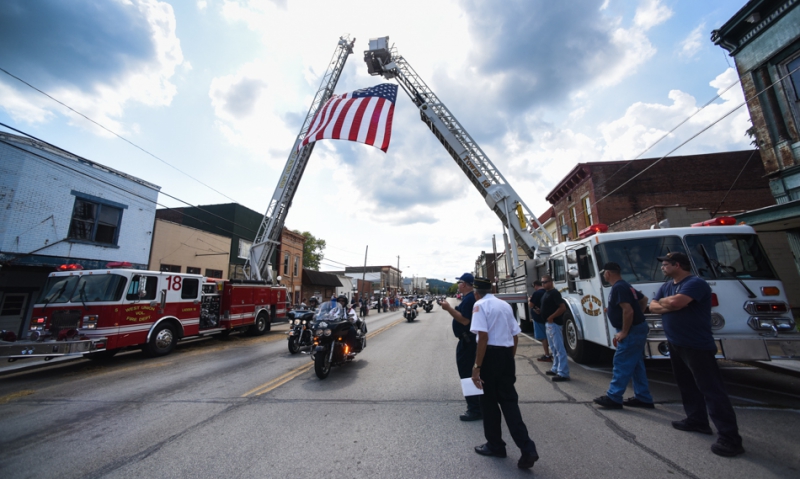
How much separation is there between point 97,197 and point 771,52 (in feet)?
80.9

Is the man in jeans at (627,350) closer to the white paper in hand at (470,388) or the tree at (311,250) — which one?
the white paper in hand at (470,388)

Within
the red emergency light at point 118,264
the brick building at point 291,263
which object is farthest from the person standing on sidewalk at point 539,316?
the brick building at point 291,263

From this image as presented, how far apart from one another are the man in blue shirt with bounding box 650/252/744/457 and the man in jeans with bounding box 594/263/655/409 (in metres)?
0.48

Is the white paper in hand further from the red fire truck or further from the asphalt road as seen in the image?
the red fire truck

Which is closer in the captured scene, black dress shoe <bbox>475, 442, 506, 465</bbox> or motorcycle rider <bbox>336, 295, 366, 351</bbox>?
black dress shoe <bbox>475, 442, 506, 465</bbox>

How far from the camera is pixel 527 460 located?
9.72 ft

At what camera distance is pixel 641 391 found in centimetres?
464

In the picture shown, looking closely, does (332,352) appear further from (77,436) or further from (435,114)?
(435,114)

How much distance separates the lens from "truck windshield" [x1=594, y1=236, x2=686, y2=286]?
603cm

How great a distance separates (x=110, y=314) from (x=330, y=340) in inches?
244

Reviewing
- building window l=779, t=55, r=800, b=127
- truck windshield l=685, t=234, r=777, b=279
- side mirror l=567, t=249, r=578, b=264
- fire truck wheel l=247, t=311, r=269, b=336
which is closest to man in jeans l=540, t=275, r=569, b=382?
side mirror l=567, t=249, r=578, b=264

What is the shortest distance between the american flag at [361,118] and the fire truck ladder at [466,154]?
2908mm

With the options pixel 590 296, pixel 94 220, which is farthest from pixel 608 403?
pixel 94 220

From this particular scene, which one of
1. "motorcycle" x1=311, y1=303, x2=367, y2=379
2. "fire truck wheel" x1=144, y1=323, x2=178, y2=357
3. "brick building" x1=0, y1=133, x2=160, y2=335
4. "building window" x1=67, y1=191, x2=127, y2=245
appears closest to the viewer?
"motorcycle" x1=311, y1=303, x2=367, y2=379
